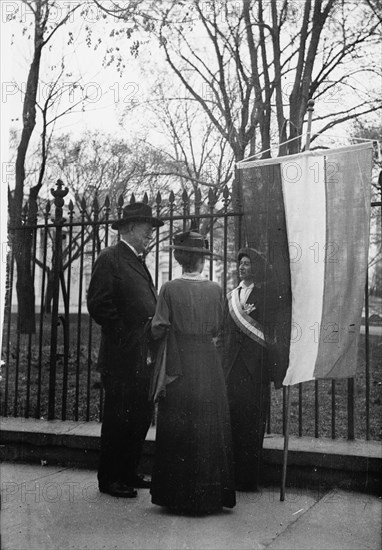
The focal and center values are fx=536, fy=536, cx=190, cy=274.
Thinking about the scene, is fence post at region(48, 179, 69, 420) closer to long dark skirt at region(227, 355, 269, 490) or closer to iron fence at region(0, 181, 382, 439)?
iron fence at region(0, 181, 382, 439)

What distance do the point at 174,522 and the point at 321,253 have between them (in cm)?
174

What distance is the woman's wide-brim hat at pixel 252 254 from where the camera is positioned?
332cm

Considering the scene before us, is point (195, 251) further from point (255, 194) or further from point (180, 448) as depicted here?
point (180, 448)

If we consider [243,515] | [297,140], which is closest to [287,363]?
[243,515]

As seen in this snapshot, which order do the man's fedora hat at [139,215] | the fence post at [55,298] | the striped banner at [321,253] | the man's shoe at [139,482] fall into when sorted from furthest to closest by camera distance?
the fence post at [55,298]
the man's fedora hat at [139,215]
the man's shoe at [139,482]
the striped banner at [321,253]

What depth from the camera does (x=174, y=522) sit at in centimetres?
297

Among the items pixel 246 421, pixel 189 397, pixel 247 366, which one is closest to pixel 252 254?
pixel 247 366

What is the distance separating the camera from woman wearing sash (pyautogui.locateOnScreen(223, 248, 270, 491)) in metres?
3.38

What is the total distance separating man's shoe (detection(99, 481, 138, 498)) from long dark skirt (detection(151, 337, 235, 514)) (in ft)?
0.74

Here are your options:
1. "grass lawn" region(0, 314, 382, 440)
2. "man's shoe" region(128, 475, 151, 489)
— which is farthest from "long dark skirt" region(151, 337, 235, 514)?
"grass lawn" region(0, 314, 382, 440)

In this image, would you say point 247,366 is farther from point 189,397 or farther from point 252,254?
point 252,254

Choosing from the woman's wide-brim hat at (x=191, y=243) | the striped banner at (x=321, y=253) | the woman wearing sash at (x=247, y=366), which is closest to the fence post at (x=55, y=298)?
the woman's wide-brim hat at (x=191, y=243)

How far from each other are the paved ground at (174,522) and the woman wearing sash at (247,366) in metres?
0.24

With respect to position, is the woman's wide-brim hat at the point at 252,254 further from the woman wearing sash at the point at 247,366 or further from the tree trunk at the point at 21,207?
the tree trunk at the point at 21,207
